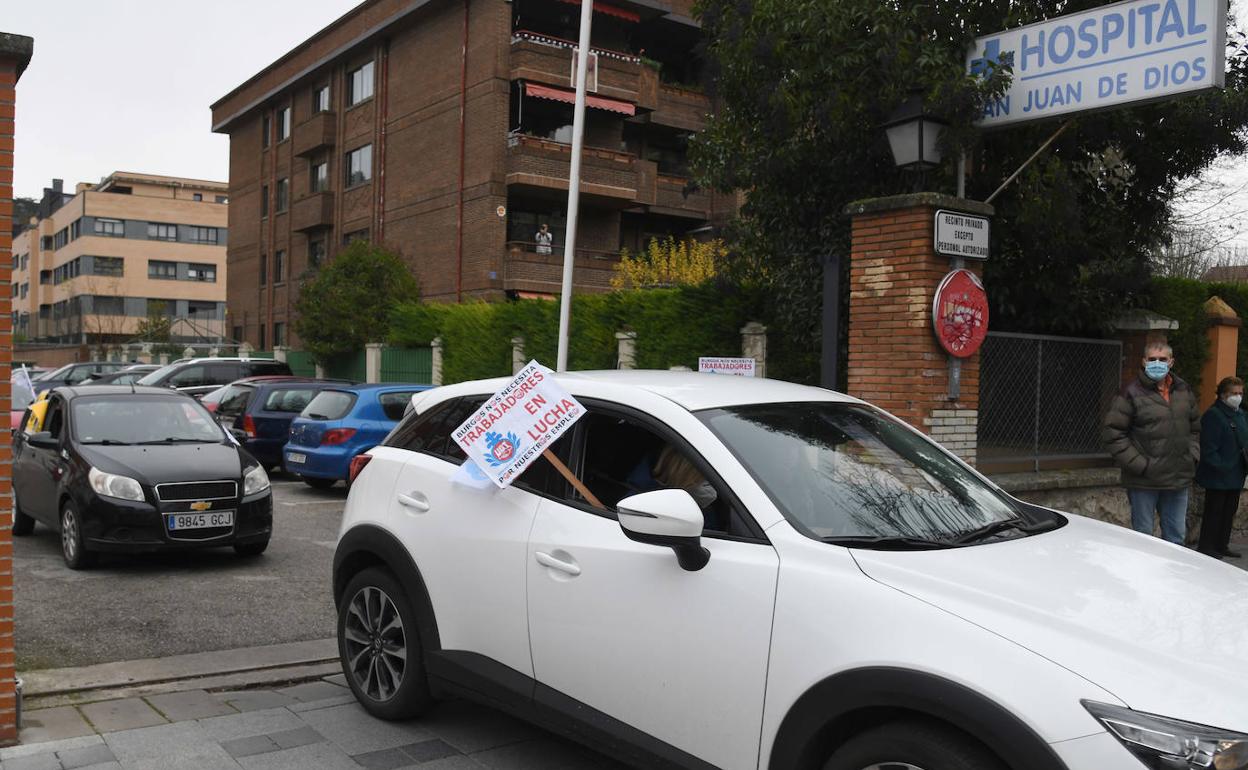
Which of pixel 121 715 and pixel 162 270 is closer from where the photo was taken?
pixel 121 715

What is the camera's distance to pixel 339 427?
44.2 ft

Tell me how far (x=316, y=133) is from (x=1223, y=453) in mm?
34205

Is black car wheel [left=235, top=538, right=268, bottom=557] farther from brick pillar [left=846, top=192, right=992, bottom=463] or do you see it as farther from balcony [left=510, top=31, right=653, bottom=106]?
balcony [left=510, top=31, right=653, bottom=106]

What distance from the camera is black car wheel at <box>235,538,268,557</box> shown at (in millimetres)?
8766

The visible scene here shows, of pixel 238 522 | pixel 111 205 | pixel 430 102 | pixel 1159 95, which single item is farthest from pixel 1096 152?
pixel 111 205

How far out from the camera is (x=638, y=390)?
401 cm

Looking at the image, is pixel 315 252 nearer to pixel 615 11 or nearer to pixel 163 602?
pixel 615 11

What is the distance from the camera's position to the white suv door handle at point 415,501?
4613 mm

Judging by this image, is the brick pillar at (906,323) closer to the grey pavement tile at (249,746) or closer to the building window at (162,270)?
the grey pavement tile at (249,746)

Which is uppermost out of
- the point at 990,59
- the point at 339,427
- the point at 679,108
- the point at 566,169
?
the point at 679,108

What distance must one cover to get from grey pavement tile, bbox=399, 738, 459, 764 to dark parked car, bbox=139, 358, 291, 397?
1839 cm

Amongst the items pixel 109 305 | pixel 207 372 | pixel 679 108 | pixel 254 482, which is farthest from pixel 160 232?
pixel 254 482

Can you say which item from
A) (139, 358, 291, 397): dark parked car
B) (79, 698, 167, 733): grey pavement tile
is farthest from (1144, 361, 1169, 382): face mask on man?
(139, 358, 291, 397): dark parked car

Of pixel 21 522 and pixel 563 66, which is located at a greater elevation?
pixel 563 66
